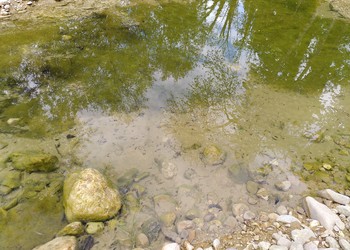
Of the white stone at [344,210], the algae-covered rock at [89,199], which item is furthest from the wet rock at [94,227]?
the white stone at [344,210]

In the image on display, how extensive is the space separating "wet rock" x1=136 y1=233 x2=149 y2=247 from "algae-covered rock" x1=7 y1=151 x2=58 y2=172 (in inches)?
74.5

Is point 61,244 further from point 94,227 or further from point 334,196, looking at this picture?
point 334,196

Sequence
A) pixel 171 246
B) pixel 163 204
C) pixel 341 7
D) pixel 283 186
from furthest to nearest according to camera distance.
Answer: pixel 341 7, pixel 283 186, pixel 163 204, pixel 171 246

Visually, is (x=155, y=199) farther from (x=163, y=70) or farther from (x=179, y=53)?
(x=179, y=53)

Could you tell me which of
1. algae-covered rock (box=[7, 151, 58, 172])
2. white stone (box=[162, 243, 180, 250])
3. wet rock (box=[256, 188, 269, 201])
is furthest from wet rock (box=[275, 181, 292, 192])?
algae-covered rock (box=[7, 151, 58, 172])

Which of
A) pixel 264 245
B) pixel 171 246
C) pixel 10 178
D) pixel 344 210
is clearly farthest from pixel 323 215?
pixel 10 178

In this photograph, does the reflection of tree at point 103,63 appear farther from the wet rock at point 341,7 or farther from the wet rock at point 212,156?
the wet rock at point 341,7

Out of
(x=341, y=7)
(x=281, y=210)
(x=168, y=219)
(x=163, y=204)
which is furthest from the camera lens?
(x=341, y=7)

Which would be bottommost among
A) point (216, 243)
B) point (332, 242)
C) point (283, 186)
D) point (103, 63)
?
point (216, 243)

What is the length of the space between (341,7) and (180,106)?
9.68m

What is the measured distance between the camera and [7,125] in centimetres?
Answer: 479

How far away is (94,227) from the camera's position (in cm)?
338

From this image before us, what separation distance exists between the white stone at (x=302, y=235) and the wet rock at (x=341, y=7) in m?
10.3

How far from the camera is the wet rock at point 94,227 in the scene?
3.35m
